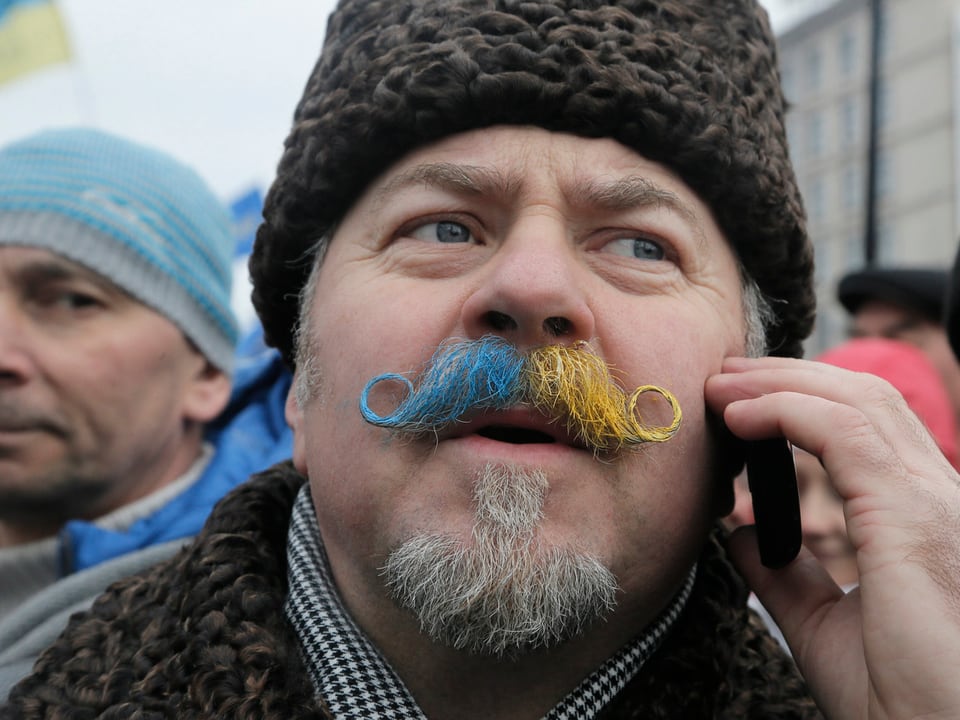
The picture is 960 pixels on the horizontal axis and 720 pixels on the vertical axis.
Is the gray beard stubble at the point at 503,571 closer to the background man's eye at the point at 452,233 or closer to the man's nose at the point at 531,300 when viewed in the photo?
the man's nose at the point at 531,300

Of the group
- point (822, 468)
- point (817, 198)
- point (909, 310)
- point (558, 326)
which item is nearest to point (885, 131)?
point (817, 198)

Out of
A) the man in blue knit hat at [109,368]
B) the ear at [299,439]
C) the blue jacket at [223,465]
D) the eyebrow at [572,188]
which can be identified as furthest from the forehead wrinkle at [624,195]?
the blue jacket at [223,465]

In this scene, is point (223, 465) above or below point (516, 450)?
below

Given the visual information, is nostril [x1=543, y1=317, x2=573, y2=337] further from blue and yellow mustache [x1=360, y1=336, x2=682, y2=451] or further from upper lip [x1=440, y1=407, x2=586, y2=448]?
upper lip [x1=440, y1=407, x2=586, y2=448]

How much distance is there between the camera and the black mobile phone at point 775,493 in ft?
6.60

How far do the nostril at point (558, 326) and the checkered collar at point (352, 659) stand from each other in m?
0.68

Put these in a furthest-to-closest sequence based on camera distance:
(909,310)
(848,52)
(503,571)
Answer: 1. (848,52)
2. (909,310)
3. (503,571)

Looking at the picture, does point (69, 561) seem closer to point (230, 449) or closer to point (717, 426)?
point (230, 449)

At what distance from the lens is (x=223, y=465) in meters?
3.37

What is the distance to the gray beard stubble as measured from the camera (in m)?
1.74

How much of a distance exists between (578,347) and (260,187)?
691cm

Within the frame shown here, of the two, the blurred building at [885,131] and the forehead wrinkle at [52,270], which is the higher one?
the forehead wrinkle at [52,270]

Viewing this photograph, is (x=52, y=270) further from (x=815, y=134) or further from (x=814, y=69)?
(x=814, y=69)

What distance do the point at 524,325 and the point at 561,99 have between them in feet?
1.67
